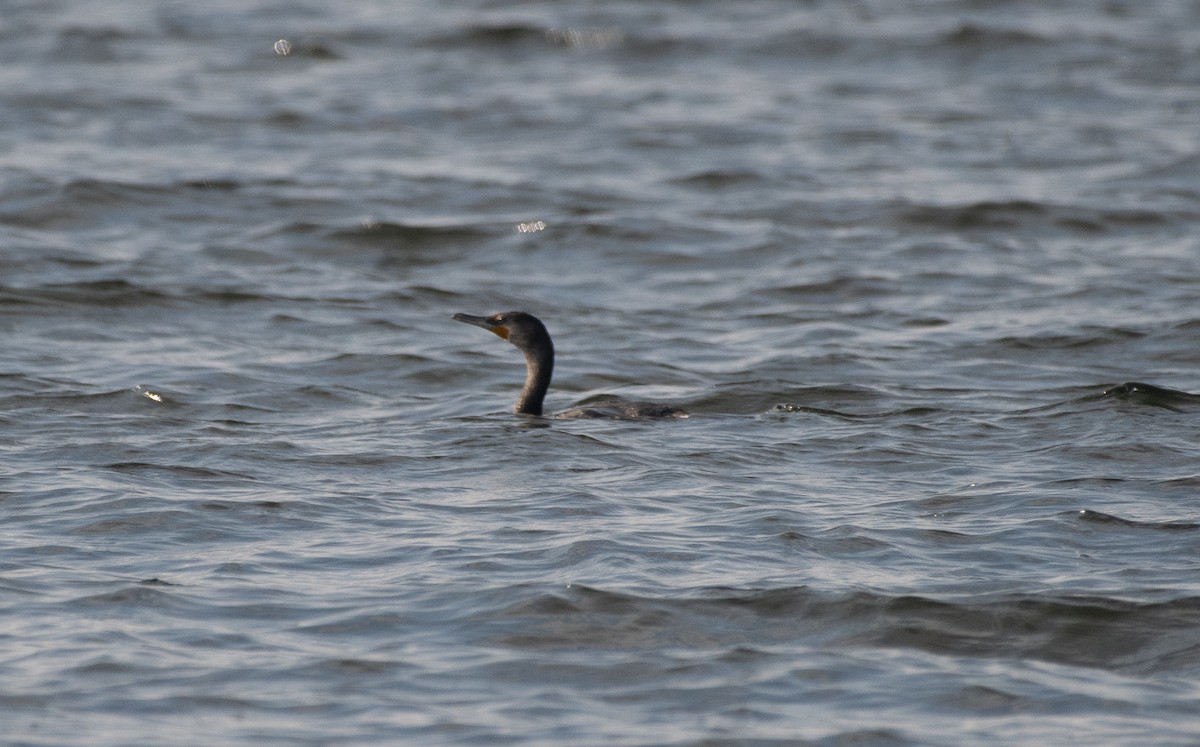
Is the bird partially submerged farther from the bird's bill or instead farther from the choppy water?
the choppy water

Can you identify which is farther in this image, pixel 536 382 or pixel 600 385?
pixel 600 385

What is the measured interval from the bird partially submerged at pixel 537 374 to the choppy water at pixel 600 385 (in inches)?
8.2

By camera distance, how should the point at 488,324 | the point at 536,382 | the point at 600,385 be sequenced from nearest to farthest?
1. the point at 536,382
2. the point at 488,324
3. the point at 600,385

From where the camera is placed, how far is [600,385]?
11.8 m

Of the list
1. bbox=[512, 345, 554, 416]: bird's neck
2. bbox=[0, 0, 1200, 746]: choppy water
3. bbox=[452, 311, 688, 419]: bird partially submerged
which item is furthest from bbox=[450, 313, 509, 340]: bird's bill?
bbox=[0, 0, 1200, 746]: choppy water

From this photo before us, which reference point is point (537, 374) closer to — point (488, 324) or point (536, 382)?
point (536, 382)

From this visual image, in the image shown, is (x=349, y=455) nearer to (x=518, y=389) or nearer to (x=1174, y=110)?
(x=518, y=389)

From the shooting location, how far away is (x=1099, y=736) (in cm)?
588

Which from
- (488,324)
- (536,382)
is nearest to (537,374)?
(536,382)

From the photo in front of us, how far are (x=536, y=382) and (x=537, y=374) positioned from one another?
0.05 m

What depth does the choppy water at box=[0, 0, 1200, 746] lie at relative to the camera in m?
6.36

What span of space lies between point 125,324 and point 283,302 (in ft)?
4.16

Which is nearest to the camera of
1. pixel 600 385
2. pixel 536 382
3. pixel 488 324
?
pixel 536 382

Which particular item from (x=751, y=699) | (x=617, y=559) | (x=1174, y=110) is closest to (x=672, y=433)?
(x=617, y=559)
